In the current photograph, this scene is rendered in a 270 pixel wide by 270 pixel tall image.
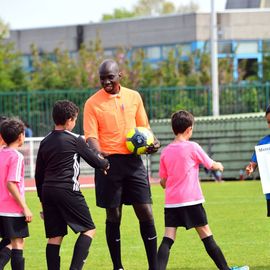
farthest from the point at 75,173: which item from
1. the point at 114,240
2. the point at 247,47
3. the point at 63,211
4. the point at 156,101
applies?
the point at 247,47

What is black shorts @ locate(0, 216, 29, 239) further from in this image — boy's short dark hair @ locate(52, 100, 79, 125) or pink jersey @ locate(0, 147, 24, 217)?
boy's short dark hair @ locate(52, 100, 79, 125)

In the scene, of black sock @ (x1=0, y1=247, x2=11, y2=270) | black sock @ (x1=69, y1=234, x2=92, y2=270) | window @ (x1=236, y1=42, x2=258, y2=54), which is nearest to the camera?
black sock @ (x1=69, y1=234, x2=92, y2=270)

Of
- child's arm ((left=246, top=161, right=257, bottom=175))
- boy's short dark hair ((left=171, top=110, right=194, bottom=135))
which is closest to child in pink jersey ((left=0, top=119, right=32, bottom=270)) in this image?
boy's short dark hair ((left=171, top=110, right=194, bottom=135))

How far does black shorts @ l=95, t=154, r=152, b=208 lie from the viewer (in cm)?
997

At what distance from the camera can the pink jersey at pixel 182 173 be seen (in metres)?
9.64

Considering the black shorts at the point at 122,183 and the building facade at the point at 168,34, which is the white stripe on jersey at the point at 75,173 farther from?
the building facade at the point at 168,34

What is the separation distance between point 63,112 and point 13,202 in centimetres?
96

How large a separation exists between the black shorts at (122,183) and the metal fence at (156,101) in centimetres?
2061

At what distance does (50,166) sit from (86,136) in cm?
74

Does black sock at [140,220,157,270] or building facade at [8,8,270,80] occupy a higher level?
building facade at [8,8,270,80]

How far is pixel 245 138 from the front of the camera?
24.8 m

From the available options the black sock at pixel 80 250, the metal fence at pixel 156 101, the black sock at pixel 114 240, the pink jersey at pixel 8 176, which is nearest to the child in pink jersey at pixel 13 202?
the pink jersey at pixel 8 176

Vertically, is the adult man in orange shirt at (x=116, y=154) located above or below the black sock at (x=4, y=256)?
above

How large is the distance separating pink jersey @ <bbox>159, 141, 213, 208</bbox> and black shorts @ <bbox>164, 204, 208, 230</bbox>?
53mm
